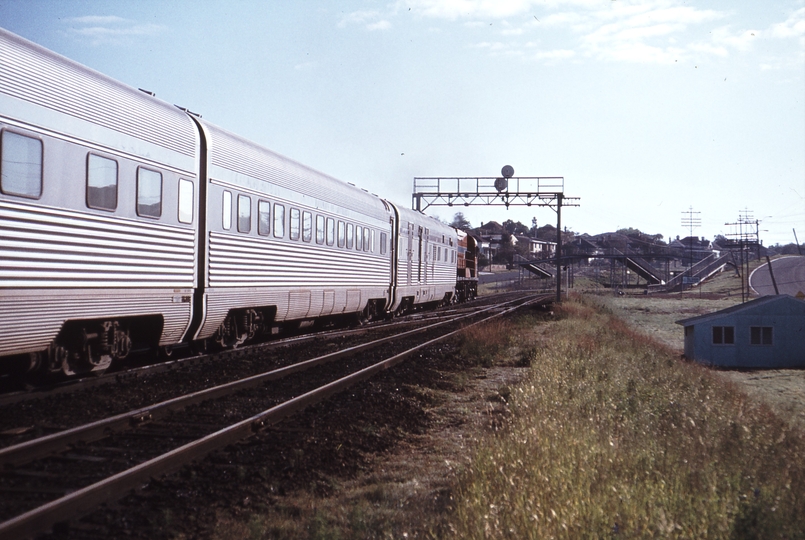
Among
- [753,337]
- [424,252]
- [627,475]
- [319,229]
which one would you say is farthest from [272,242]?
[753,337]

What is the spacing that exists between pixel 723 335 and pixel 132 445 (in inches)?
1450

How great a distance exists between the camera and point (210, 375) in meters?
11.0

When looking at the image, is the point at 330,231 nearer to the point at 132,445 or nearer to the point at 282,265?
the point at 282,265

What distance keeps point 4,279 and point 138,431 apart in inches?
87.7

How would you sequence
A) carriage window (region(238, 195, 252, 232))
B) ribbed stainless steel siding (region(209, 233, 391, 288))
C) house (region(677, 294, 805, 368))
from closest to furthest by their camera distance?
ribbed stainless steel siding (region(209, 233, 391, 288)) → carriage window (region(238, 195, 252, 232)) → house (region(677, 294, 805, 368))

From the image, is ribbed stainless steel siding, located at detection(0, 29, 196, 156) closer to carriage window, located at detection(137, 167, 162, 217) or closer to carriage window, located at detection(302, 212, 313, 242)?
carriage window, located at detection(137, 167, 162, 217)

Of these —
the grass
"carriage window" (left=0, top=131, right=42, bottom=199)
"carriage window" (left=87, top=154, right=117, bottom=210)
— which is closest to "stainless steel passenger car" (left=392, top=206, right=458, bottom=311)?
"carriage window" (left=87, top=154, right=117, bottom=210)

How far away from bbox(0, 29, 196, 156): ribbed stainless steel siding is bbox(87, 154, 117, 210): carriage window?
0.51m

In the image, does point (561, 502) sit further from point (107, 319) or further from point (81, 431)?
point (107, 319)

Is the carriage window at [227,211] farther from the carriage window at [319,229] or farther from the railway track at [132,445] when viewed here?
the carriage window at [319,229]

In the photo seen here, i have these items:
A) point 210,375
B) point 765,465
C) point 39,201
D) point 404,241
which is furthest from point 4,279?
point 404,241

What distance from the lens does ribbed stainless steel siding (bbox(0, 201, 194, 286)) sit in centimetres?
787

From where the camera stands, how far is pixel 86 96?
9.17 meters

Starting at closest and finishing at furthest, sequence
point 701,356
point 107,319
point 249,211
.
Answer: point 107,319, point 249,211, point 701,356
